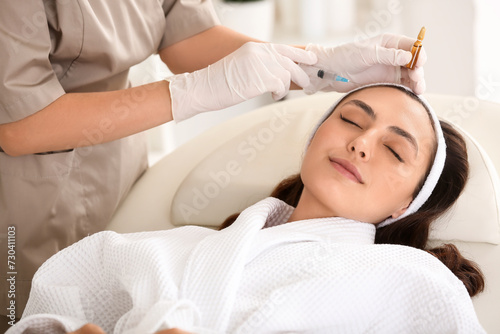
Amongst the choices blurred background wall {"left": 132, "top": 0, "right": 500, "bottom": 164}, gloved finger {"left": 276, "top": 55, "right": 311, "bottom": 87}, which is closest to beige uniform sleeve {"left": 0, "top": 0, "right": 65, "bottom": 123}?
gloved finger {"left": 276, "top": 55, "right": 311, "bottom": 87}

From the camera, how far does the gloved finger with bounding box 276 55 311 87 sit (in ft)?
4.74

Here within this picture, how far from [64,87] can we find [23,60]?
211 millimetres

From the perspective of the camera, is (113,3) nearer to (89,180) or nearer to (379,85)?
(89,180)

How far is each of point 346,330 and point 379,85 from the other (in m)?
0.63

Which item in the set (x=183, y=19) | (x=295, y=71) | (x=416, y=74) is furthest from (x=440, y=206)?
(x=183, y=19)

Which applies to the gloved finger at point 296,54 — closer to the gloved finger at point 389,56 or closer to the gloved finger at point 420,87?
the gloved finger at point 389,56

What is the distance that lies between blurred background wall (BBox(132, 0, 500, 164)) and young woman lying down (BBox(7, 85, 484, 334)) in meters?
1.48

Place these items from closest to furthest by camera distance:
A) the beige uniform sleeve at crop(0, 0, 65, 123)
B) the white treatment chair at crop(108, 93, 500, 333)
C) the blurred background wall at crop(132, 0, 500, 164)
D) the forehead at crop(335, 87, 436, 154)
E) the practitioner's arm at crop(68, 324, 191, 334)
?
the practitioner's arm at crop(68, 324, 191, 334)
the beige uniform sleeve at crop(0, 0, 65, 123)
the forehead at crop(335, 87, 436, 154)
the white treatment chair at crop(108, 93, 500, 333)
the blurred background wall at crop(132, 0, 500, 164)

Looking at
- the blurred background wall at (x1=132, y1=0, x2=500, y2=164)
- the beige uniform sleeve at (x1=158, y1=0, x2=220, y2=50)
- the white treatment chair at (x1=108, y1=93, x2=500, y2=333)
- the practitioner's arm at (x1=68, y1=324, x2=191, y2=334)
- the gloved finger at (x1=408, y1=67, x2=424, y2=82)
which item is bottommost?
the blurred background wall at (x1=132, y1=0, x2=500, y2=164)

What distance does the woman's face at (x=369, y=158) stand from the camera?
1335mm

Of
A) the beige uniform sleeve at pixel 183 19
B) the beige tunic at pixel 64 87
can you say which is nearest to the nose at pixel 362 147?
the beige tunic at pixel 64 87

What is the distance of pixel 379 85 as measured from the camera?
1.47m

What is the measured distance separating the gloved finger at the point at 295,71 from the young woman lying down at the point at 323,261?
109mm

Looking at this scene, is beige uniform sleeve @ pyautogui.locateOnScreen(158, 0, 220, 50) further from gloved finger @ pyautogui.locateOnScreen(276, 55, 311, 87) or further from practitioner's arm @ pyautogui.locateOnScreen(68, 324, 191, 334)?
practitioner's arm @ pyautogui.locateOnScreen(68, 324, 191, 334)
